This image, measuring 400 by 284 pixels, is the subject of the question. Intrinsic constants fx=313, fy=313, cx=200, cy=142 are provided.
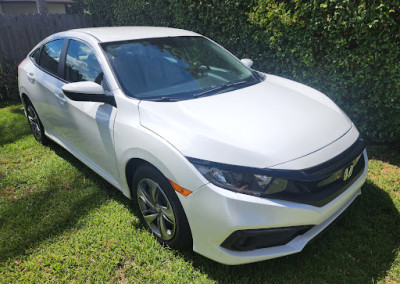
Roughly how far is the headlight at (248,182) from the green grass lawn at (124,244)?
768 millimetres

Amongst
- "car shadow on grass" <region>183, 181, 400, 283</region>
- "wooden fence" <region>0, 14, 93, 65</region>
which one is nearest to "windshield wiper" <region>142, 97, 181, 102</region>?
"car shadow on grass" <region>183, 181, 400, 283</region>

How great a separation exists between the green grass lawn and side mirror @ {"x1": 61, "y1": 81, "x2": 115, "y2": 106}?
1.16m

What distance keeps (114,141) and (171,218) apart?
2.73ft

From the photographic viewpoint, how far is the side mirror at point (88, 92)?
2617mm

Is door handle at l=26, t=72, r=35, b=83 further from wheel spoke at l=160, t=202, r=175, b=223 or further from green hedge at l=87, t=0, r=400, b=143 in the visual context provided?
green hedge at l=87, t=0, r=400, b=143

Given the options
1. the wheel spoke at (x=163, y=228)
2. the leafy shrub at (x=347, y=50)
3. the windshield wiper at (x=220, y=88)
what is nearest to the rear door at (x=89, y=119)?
the wheel spoke at (x=163, y=228)

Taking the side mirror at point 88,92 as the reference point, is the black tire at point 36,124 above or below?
below

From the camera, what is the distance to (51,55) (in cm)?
385

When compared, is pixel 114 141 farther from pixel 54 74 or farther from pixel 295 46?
pixel 295 46

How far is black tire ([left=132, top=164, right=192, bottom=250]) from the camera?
2292 mm

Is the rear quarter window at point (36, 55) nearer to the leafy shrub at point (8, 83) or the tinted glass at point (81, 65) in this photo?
the tinted glass at point (81, 65)

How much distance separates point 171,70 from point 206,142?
1.15 meters

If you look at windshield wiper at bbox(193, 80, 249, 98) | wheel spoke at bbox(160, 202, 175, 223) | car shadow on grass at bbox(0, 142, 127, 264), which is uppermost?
windshield wiper at bbox(193, 80, 249, 98)

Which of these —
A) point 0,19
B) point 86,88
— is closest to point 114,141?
point 86,88
